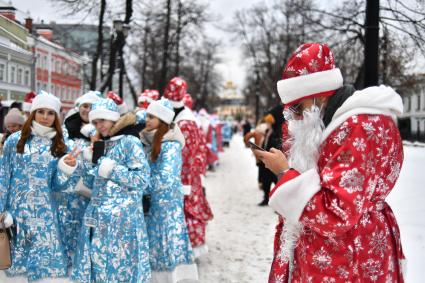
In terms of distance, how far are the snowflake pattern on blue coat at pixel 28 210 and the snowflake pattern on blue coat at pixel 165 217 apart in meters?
0.99

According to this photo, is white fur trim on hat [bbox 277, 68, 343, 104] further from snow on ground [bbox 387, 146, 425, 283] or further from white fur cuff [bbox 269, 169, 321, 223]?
snow on ground [bbox 387, 146, 425, 283]

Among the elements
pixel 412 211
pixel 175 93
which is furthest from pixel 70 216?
pixel 412 211

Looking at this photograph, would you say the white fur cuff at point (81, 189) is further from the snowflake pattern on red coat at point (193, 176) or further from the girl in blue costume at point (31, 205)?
the snowflake pattern on red coat at point (193, 176)

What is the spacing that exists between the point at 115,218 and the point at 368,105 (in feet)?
8.39

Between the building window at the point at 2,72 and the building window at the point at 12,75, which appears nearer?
the building window at the point at 2,72

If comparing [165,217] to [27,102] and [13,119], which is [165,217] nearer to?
[13,119]

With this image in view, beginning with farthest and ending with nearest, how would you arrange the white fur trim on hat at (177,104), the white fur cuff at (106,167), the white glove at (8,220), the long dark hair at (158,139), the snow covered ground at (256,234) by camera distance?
the white fur trim on hat at (177,104), the snow covered ground at (256,234), the long dark hair at (158,139), the white glove at (8,220), the white fur cuff at (106,167)

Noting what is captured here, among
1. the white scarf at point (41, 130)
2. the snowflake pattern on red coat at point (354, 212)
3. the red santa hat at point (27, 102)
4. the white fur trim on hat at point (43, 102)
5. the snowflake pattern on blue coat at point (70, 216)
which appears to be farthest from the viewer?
the red santa hat at point (27, 102)

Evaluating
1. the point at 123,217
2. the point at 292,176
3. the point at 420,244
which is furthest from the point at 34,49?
the point at 292,176

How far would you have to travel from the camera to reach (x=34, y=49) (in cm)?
758

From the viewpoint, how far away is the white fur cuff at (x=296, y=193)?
2096mm

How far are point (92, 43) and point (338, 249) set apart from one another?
1515 cm

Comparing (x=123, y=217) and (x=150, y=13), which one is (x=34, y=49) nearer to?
(x=123, y=217)

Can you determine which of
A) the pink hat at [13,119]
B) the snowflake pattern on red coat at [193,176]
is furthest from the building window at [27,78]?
the snowflake pattern on red coat at [193,176]
